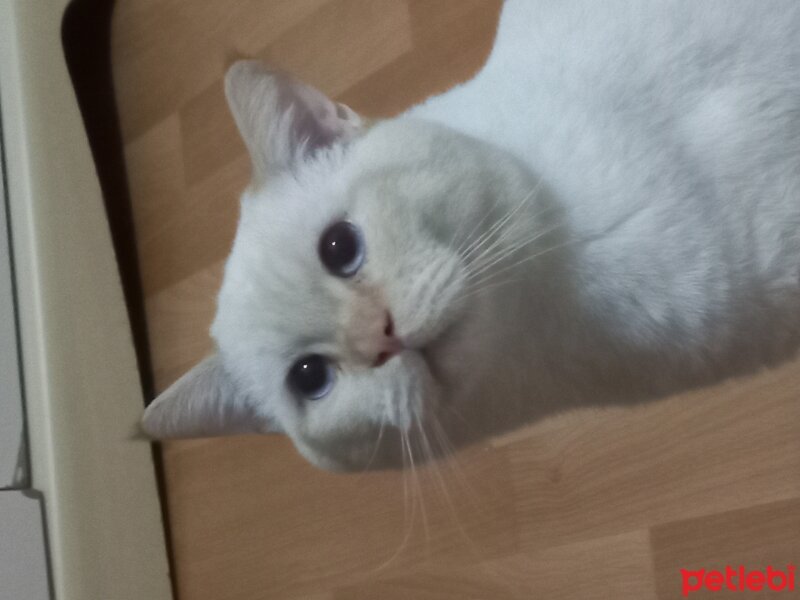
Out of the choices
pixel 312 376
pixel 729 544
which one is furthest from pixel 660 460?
pixel 312 376

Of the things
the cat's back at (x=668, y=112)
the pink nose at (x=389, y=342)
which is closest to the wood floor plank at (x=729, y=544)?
the cat's back at (x=668, y=112)

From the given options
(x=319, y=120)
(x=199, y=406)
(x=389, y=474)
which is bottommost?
(x=389, y=474)

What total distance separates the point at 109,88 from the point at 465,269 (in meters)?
1.41

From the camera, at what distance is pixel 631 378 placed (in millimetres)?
692

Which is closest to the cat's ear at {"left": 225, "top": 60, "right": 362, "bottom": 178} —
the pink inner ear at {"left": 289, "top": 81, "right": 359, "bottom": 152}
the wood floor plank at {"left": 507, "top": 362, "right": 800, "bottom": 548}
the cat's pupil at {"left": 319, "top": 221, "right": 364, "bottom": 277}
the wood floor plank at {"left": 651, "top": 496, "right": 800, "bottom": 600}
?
the pink inner ear at {"left": 289, "top": 81, "right": 359, "bottom": 152}

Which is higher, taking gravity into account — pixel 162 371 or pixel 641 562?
pixel 162 371

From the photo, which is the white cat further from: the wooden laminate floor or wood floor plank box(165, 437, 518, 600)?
wood floor plank box(165, 437, 518, 600)

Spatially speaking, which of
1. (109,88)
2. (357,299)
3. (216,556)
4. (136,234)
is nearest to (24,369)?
(136,234)

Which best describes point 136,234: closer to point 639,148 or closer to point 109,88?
point 109,88

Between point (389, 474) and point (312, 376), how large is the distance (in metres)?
0.61

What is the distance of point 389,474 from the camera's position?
1.26 m

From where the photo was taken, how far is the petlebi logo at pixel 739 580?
0.91 metres

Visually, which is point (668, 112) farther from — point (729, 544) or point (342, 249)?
point (729, 544)

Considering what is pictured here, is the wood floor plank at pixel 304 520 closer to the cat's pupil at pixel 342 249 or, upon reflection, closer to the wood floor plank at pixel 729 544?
the wood floor plank at pixel 729 544
